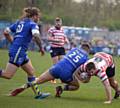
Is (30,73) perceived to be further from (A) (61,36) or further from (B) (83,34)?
(B) (83,34)

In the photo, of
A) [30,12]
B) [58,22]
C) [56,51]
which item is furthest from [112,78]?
[56,51]

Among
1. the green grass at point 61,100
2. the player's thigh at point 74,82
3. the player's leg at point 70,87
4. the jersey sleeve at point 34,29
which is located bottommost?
the green grass at point 61,100

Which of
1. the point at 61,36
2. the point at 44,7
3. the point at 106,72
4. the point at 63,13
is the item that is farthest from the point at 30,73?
the point at 63,13

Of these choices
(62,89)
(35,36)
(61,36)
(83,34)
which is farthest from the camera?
(83,34)

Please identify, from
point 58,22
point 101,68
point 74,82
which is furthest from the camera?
point 58,22

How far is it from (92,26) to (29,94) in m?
64.8

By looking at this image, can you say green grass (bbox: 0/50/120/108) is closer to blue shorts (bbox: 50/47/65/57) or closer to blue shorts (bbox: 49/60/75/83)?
blue shorts (bbox: 49/60/75/83)

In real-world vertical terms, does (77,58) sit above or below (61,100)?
above

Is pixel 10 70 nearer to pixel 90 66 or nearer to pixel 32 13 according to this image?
pixel 32 13

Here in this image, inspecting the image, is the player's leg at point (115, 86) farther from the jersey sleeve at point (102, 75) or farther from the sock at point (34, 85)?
the sock at point (34, 85)

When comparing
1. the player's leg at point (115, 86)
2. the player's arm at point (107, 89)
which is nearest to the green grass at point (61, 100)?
the player's arm at point (107, 89)

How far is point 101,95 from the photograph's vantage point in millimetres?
12789


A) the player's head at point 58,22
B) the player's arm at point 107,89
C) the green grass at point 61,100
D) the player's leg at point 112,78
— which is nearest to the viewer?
the green grass at point 61,100

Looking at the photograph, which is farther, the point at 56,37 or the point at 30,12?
the point at 56,37
